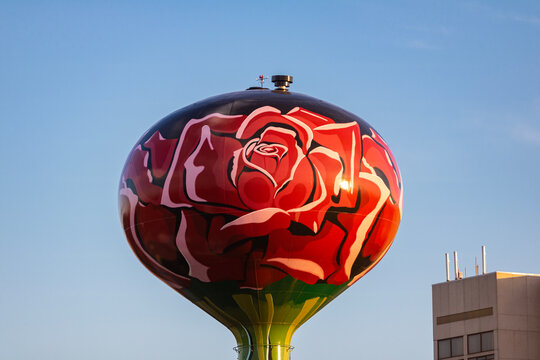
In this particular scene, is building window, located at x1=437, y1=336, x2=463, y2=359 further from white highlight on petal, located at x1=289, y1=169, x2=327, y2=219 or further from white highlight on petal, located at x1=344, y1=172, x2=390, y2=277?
white highlight on petal, located at x1=289, y1=169, x2=327, y2=219

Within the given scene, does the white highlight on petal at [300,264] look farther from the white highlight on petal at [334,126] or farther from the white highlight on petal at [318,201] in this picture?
the white highlight on petal at [334,126]

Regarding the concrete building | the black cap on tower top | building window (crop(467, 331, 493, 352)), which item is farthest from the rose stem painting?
building window (crop(467, 331, 493, 352))

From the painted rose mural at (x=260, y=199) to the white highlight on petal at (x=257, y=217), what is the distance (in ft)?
0.09

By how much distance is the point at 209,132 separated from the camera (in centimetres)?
3825

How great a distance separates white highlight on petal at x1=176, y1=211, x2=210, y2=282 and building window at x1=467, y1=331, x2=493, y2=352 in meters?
35.5

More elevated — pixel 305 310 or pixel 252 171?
pixel 252 171

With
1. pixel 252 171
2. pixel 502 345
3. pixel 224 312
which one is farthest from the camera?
pixel 502 345

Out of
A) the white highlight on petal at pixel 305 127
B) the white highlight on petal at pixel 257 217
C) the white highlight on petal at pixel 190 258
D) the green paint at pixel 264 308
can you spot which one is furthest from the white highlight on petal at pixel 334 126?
the white highlight on petal at pixel 190 258

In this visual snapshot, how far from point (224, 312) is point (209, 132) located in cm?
546

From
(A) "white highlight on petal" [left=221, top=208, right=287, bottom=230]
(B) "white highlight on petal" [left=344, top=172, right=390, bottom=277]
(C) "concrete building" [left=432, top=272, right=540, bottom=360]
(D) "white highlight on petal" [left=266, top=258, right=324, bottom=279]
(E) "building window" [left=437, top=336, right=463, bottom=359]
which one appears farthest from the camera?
(E) "building window" [left=437, top=336, right=463, bottom=359]

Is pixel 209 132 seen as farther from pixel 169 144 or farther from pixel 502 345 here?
pixel 502 345

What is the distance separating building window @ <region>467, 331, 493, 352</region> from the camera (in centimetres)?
7150

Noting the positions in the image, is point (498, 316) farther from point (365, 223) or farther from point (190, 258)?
point (190, 258)

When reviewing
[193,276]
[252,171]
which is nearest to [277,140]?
[252,171]
